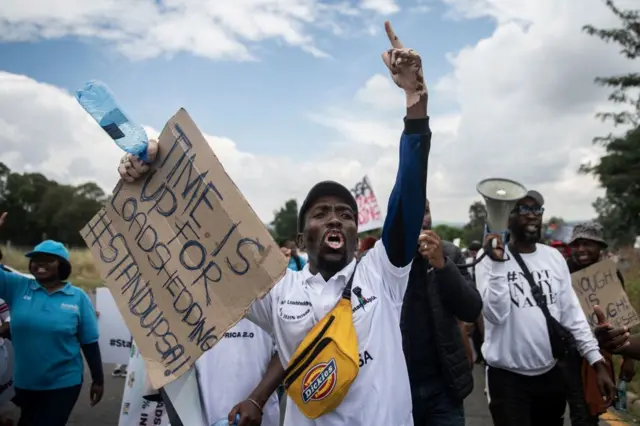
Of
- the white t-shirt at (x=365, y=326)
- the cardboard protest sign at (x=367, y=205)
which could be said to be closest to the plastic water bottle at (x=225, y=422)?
the white t-shirt at (x=365, y=326)

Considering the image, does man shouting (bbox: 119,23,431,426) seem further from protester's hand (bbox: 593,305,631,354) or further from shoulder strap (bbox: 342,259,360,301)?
protester's hand (bbox: 593,305,631,354)

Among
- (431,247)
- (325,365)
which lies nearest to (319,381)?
(325,365)

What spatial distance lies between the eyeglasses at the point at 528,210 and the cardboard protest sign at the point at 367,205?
703 centimetres

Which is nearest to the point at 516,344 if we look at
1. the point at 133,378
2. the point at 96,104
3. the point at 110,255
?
the point at 133,378

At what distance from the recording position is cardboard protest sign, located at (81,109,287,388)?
2.01 m

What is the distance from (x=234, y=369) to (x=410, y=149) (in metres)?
1.51

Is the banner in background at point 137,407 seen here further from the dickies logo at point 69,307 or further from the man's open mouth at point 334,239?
the man's open mouth at point 334,239

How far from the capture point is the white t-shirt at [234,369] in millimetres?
2842

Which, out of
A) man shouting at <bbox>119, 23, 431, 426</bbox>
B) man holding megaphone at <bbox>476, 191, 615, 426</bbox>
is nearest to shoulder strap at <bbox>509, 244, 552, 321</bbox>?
man holding megaphone at <bbox>476, 191, 615, 426</bbox>

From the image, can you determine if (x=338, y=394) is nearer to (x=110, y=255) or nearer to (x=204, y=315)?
(x=204, y=315)

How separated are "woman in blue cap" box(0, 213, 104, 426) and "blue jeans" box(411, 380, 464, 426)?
2518mm

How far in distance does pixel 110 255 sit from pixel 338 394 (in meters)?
1.12

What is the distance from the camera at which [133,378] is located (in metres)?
3.37

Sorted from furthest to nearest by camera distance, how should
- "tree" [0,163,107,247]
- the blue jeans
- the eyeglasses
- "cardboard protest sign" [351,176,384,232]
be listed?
"tree" [0,163,107,247] < "cardboard protest sign" [351,176,384,232] < the eyeglasses < the blue jeans
